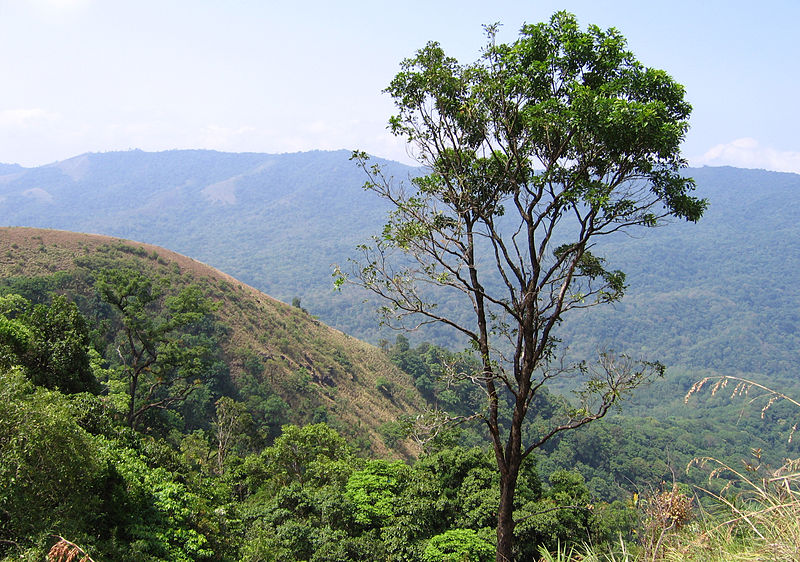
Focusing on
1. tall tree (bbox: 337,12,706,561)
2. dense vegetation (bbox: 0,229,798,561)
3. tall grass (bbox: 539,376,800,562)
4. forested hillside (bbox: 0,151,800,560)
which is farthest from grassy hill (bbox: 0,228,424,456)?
tall grass (bbox: 539,376,800,562)

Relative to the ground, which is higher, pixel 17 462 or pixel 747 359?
pixel 17 462

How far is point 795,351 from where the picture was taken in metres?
150

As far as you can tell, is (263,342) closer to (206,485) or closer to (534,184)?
(206,485)

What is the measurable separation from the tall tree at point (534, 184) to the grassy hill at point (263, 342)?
31.5 meters

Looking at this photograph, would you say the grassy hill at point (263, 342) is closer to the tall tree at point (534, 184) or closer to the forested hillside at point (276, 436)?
the forested hillside at point (276, 436)

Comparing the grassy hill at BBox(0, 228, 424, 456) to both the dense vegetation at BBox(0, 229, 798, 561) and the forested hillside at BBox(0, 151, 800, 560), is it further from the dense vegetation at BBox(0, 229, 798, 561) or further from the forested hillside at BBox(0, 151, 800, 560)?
the dense vegetation at BBox(0, 229, 798, 561)

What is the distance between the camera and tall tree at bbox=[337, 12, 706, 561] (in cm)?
687

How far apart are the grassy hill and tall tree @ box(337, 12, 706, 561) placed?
→ 31494 mm

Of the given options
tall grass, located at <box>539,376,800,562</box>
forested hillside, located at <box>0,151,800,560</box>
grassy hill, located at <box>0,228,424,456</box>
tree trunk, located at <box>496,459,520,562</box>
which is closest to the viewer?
tall grass, located at <box>539,376,800,562</box>

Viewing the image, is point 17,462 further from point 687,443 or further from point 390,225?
point 687,443

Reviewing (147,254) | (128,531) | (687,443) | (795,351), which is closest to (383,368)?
(147,254)

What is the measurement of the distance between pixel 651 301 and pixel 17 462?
20899 cm

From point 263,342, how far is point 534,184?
42.1 m

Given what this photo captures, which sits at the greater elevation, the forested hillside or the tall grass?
the tall grass
